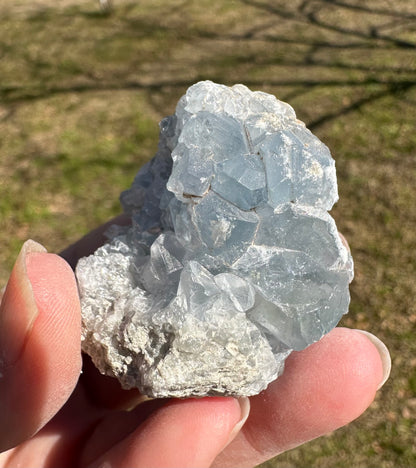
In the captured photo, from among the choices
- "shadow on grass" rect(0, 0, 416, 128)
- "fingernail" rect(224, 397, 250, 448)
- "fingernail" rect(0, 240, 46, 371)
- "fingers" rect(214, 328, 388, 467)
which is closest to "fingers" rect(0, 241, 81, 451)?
"fingernail" rect(0, 240, 46, 371)

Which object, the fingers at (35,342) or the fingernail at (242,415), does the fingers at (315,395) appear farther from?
the fingers at (35,342)

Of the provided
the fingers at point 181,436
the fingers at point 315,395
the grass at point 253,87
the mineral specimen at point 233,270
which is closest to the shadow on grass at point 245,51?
the grass at point 253,87

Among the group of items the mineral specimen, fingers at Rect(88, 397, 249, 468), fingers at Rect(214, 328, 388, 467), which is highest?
the mineral specimen

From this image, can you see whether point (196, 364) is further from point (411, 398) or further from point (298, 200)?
point (411, 398)

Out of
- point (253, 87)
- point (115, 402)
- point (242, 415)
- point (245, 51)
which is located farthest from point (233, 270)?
point (245, 51)

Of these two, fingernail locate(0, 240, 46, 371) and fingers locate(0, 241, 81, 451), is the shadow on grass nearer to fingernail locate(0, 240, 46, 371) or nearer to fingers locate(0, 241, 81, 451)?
fingers locate(0, 241, 81, 451)

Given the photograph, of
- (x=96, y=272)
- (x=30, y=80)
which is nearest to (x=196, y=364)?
(x=96, y=272)

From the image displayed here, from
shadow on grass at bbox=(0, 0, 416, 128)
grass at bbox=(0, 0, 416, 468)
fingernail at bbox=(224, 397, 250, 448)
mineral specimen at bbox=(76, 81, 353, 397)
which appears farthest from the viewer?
shadow on grass at bbox=(0, 0, 416, 128)
